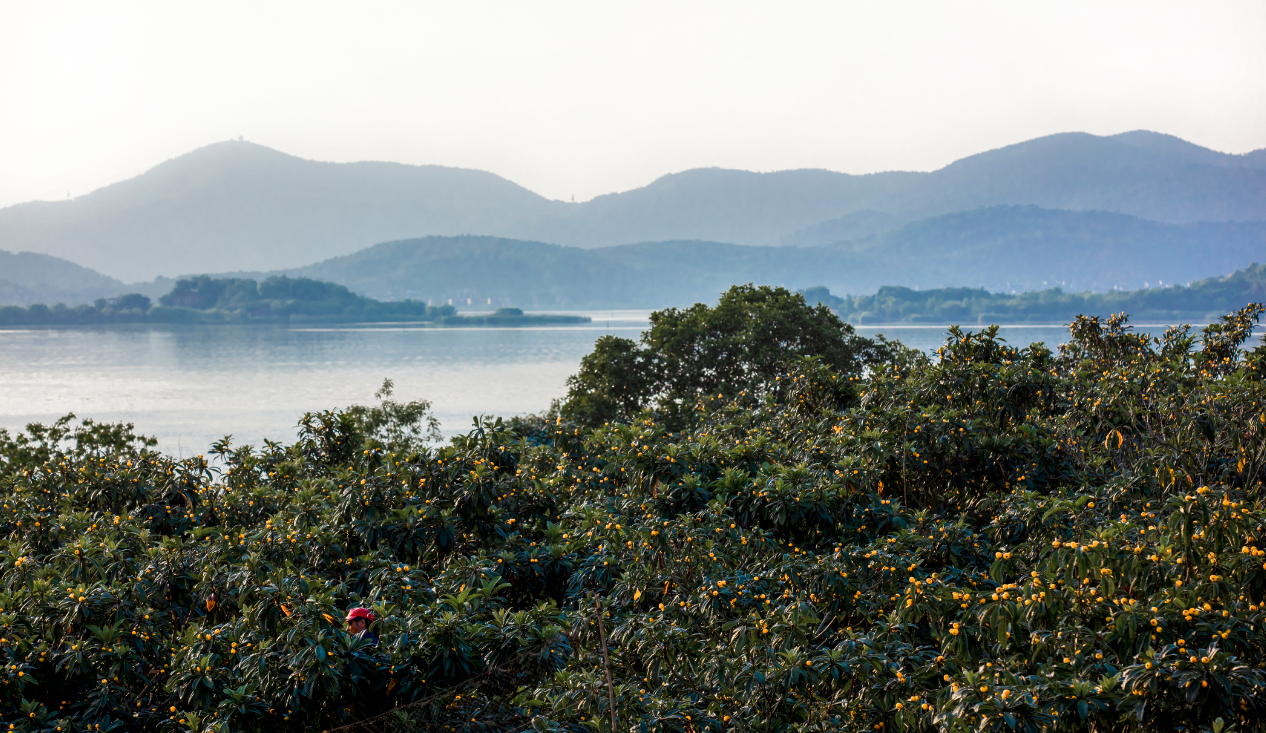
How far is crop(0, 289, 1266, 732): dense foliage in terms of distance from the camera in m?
4.47

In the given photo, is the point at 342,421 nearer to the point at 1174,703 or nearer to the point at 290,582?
the point at 290,582

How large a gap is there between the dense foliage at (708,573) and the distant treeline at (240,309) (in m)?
151

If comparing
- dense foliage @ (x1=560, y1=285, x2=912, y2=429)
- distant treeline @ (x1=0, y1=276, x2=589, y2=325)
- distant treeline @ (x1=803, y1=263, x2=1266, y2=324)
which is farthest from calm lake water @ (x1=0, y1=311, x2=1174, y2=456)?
dense foliage @ (x1=560, y1=285, x2=912, y2=429)

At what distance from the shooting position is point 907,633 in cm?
548

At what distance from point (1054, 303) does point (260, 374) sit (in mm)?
105714

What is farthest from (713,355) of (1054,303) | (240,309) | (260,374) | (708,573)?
(240,309)

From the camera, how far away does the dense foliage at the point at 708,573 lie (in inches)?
176

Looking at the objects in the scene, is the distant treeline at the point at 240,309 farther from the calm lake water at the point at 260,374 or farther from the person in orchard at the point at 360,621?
the person in orchard at the point at 360,621

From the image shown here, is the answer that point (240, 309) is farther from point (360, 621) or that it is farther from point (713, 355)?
point (360, 621)

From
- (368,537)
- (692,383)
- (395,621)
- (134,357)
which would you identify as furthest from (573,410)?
(134,357)

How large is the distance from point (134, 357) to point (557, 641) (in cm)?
11400

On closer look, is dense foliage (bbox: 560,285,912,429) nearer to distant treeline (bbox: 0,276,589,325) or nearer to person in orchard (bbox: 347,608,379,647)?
person in orchard (bbox: 347,608,379,647)

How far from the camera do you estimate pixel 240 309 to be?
486ft

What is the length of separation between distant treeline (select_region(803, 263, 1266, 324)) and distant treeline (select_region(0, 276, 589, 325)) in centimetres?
6956
